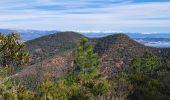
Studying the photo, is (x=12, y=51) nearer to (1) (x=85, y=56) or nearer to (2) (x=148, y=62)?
(1) (x=85, y=56)

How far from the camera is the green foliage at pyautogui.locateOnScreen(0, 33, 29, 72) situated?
46075 mm

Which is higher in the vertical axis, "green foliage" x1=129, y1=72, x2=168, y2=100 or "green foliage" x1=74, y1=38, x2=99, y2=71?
"green foliage" x1=129, y1=72, x2=168, y2=100

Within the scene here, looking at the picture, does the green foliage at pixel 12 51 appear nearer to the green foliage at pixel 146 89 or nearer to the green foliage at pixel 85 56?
the green foliage at pixel 146 89

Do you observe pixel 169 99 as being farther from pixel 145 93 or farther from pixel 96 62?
pixel 96 62

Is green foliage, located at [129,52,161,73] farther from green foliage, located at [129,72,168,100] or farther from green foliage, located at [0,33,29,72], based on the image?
green foliage, located at [129,72,168,100]

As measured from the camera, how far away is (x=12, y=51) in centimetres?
4662

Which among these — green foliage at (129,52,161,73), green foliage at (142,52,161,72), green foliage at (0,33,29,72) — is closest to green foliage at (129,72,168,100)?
green foliage at (0,33,29,72)

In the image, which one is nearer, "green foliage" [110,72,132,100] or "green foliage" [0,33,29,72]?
"green foliage" [110,72,132,100]

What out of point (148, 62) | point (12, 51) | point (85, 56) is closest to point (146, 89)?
point (12, 51)

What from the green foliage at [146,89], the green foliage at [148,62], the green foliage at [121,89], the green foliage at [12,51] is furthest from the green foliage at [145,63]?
the green foliage at [121,89]

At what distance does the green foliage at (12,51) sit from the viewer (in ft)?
151

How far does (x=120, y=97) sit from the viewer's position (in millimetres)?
21047

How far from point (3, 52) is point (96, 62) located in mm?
82725

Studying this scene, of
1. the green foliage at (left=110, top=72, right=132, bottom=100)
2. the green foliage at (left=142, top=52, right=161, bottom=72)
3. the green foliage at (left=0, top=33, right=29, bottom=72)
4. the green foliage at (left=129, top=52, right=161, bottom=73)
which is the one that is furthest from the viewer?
the green foliage at (left=142, top=52, right=161, bottom=72)
